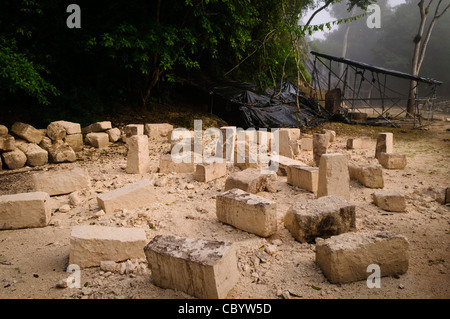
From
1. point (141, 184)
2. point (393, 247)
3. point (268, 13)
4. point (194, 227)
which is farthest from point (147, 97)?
point (393, 247)

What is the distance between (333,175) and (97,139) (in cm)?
605

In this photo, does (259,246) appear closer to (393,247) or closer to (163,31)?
(393,247)

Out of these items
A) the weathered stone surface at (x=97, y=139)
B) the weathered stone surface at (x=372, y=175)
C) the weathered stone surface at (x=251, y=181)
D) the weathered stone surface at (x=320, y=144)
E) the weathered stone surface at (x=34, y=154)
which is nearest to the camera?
the weathered stone surface at (x=251, y=181)

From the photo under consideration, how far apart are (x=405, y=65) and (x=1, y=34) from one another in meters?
32.4

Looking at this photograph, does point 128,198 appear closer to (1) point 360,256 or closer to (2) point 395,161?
(1) point 360,256

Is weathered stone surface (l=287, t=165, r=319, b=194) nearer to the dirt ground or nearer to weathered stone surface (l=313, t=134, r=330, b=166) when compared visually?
the dirt ground

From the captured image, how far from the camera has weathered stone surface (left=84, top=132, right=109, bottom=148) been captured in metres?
7.70

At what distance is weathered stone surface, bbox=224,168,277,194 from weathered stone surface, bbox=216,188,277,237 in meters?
0.76

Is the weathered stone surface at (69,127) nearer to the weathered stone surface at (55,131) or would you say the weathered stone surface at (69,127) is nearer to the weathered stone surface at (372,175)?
the weathered stone surface at (55,131)

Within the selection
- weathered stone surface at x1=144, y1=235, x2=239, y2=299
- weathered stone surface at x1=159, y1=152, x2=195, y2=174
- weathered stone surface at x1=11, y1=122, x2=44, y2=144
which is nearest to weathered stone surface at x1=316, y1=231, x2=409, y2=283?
weathered stone surface at x1=144, y1=235, x2=239, y2=299

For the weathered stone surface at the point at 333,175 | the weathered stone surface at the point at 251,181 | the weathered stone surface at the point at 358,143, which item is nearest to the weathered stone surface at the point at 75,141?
the weathered stone surface at the point at 251,181

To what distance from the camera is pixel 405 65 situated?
28.9 meters

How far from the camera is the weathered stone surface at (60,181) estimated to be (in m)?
4.64

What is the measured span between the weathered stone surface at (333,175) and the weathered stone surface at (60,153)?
5.52 metres
